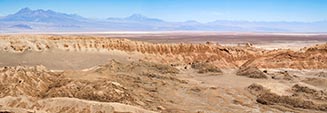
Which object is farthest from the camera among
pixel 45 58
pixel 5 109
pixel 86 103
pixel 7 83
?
pixel 45 58

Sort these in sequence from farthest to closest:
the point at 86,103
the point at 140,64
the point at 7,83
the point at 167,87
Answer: the point at 140,64, the point at 167,87, the point at 7,83, the point at 86,103

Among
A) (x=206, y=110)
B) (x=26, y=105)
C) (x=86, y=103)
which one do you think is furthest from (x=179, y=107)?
(x=26, y=105)

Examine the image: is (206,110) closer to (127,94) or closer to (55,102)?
(127,94)

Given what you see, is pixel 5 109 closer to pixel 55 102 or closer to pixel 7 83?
pixel 55 102

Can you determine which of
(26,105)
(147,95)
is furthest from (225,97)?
(26,105)

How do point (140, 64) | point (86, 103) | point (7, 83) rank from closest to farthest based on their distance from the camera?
point (86, 103)
point (7, 83)
point (140, 64)

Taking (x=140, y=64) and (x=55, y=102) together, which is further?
(x=140, y=64)

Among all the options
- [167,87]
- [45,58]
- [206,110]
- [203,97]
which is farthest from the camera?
[45,58]

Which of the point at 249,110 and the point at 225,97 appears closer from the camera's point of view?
the point at 249,110

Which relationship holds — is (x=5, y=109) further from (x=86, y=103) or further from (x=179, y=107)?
(x=179, y=107)
